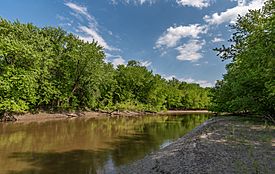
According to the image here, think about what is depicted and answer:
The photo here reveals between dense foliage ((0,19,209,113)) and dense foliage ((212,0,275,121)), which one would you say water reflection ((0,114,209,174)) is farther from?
dense foliage ((0,19,209,113))

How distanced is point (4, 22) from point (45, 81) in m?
12.4

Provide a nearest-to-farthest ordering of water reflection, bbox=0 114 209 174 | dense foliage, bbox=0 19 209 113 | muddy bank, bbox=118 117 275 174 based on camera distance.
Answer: muddy bank, bbox=118 117 275 174 < water reflection, bbox=0 114 209 174 < dense foliage, bbox=0 19 209 113

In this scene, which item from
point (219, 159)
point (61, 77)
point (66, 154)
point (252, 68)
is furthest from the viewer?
point (61, 77)

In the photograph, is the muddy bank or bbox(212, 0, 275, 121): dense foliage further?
bbox(212, 0, 275, 121): dense foliage

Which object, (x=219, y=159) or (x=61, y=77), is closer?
(x=219, y=159)

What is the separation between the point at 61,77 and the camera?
52.6m

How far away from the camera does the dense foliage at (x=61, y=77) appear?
119ft

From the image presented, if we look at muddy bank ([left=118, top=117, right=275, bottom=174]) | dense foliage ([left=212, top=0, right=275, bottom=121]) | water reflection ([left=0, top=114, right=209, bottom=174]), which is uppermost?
dense foliage ([left=212, top=0, right=275, bottom=121])

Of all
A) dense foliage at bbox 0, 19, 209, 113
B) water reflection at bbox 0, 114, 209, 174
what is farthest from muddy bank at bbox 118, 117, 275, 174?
dense foliage at bbox 0, 19, 209, 113

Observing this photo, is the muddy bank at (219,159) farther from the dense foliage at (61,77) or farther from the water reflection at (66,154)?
the dense foliage at (61,77)

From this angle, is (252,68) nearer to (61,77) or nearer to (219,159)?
(219,159)

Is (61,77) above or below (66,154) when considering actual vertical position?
above

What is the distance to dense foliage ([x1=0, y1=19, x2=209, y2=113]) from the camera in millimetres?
36222

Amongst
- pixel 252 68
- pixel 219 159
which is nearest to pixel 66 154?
pixel 219 159
